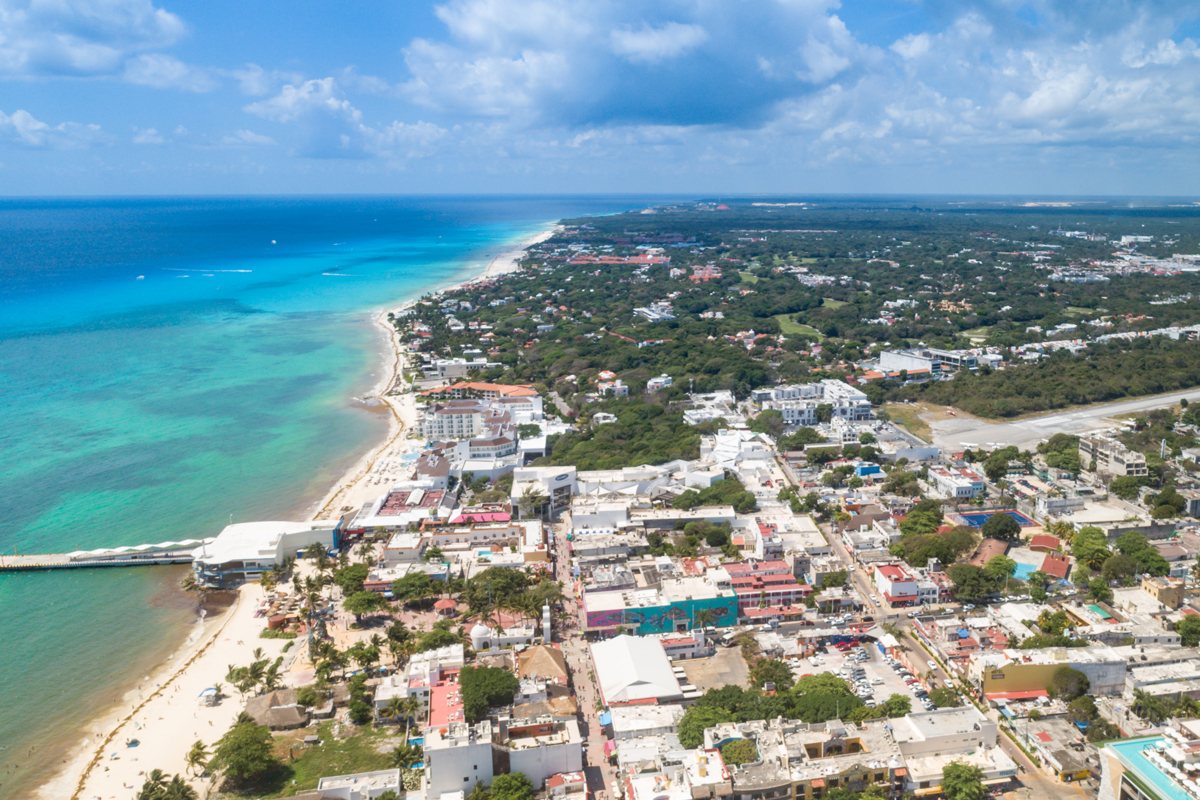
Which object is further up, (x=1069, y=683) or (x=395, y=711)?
(x=1069, y=683)

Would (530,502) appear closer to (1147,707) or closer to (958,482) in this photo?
(958,482)

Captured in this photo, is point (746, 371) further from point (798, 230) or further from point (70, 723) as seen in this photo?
point (798, 230)

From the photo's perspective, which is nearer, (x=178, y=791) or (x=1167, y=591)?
(x=178, y=791)

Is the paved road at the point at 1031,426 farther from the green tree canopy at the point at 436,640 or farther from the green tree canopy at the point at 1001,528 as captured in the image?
the green tree canopy at the point at 436,640

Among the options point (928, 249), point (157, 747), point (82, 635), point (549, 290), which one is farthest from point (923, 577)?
point (928, 249)

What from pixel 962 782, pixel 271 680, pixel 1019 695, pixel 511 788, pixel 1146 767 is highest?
pixel 1146 767

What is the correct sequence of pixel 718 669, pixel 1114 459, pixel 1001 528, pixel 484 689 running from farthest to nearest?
pixel 1114 459, pixel 1001 528, pixel 718 669, pixel 484 689

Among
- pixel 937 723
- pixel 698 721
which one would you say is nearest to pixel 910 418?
pixel 937 723

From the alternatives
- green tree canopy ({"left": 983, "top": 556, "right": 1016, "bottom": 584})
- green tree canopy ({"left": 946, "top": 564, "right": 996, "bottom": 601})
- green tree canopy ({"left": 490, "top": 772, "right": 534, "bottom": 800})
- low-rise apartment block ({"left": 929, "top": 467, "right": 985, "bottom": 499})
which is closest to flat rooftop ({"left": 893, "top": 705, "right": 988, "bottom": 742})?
green tree canopy ({"left": 946, "top": 564, "right": 996, "bottom": 601})

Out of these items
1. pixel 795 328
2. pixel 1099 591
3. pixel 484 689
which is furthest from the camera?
pixel 795 328
